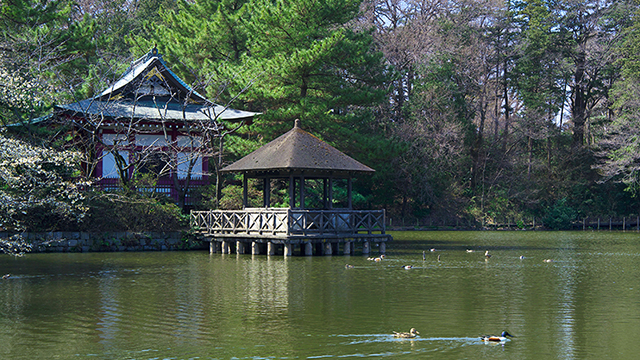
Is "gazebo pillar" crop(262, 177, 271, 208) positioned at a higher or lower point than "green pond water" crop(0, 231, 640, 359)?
higher

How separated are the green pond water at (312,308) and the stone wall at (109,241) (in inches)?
78.5

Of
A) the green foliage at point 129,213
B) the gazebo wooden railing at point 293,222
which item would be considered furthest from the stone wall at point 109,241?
the gazebo wooden railing at point 293,222

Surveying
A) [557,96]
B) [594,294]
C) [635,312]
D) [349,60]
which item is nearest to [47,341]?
[635,312]

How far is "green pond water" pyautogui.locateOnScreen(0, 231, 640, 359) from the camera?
11.2 meters

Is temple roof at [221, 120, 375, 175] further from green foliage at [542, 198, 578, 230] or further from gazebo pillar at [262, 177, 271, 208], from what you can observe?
green foliage at [542, 198, 578, 230]

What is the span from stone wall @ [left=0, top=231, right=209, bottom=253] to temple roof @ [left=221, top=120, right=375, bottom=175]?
3794 mm

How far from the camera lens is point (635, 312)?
14641 millimetres

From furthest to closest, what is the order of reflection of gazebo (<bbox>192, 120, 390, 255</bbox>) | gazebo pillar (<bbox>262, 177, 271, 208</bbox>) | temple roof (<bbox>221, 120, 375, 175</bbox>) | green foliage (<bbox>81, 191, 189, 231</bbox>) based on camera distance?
gazebo pillar (<bbox>262, 177, 271, 208</bbox>), green foliage (<bbox>81, 191, 189, 231</bbox>), temple roof (<bbox>221, 120, 375, 175</bbox>), reflection of gazebo (<bbox>192, 120, 390, 255</bbox>)

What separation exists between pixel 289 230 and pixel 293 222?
16.4 inches

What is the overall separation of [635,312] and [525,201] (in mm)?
39592

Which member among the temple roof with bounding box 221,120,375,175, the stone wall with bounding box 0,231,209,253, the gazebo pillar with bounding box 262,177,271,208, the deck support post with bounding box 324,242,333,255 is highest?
the temple roof with bounding box 221,120,375,175

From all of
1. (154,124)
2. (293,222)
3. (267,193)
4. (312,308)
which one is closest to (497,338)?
(312,308)

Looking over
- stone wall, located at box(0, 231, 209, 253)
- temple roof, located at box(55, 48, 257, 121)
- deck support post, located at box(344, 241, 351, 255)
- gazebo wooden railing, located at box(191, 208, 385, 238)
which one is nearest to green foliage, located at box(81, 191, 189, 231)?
stone wall, located at box(0, 231, 209, 253)

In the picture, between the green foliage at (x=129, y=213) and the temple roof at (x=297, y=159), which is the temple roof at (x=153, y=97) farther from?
the temple roof at (x=297, y=159)
